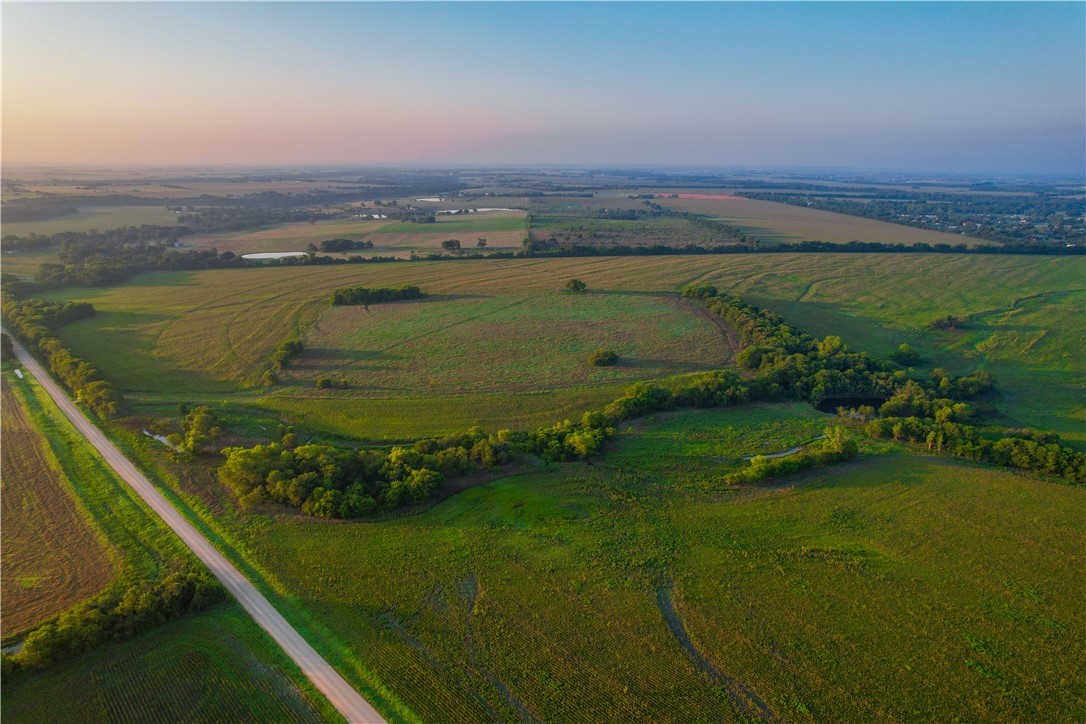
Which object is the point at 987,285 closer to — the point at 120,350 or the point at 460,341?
the point at 460,341

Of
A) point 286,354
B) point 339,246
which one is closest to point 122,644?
point 286,354

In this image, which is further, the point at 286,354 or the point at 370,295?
the point at 370,295

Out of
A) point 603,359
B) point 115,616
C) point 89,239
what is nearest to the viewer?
point 115,616

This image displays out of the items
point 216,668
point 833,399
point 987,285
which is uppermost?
point 987,285

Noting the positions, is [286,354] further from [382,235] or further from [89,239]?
[89,239]

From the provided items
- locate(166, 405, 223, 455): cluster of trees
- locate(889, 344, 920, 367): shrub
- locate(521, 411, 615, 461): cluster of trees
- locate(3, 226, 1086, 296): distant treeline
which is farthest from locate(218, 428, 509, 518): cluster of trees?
locate(3, 226, 1086, 296): distant treeline

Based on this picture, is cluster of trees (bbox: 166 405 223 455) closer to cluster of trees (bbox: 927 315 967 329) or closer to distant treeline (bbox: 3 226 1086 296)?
distant treeline (bbox: 3 226 1086 296)

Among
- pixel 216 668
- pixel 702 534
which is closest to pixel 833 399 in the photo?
pixel 702 534

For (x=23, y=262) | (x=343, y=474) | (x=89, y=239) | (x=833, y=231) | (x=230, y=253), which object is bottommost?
(x=343, y=474)
